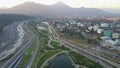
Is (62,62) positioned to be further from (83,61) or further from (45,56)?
(45,56)

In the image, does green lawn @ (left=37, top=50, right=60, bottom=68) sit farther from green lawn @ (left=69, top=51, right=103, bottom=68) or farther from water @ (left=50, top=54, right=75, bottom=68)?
green lawn @ (left=69, top=51, right=103, bottom=68)

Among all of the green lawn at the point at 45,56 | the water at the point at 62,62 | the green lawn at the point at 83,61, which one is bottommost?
the water at the point at 62,62

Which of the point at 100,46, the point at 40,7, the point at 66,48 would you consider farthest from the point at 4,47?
the point at 40,7

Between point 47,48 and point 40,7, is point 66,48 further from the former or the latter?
point 40,7

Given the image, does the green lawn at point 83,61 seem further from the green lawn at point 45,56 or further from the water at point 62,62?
the green lawn at point 45,56

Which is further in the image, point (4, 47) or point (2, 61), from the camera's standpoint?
point (4, 47)

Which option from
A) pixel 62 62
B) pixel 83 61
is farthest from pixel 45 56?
pixel 83 61

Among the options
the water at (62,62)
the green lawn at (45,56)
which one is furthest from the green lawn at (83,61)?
the green lawn at (45,56)
